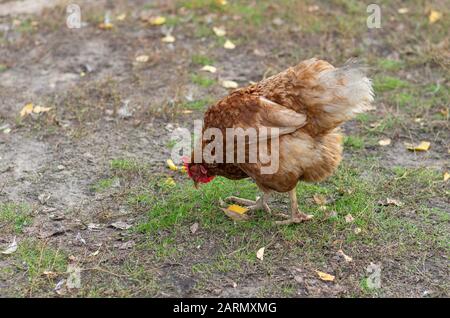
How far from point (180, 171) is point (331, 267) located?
71.0 inches

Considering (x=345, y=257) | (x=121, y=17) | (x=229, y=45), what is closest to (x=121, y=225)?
(x=345, y=257)

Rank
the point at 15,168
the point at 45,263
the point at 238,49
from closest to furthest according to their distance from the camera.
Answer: the point at 45,263 → the point at 15,168 → the point at 238,49

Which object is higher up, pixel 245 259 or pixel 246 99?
pixel 246 99

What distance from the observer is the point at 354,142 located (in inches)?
231

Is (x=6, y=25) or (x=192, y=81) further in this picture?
(x=6, y=25)

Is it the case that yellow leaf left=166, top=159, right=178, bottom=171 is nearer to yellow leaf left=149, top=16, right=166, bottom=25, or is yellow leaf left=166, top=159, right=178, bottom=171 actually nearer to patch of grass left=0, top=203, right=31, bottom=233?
patch of grass left=0, top=203, right=31, bottom=233

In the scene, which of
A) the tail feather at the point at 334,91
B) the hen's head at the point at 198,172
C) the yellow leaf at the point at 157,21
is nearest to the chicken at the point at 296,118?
the tail feather at the point at 334,91

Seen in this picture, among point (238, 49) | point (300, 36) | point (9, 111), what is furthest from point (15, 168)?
point (300, 36)

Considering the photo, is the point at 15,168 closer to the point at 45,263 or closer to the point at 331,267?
the point at 45,263

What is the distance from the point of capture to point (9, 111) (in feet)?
21.0

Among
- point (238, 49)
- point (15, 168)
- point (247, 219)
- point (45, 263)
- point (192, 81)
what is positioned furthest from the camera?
point (238, 49)

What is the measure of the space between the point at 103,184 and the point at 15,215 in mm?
786

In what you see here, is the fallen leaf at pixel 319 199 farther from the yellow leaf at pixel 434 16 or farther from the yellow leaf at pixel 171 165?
the yellow leaf at pixel 434 16

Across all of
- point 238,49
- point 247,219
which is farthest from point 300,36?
point 247,219
